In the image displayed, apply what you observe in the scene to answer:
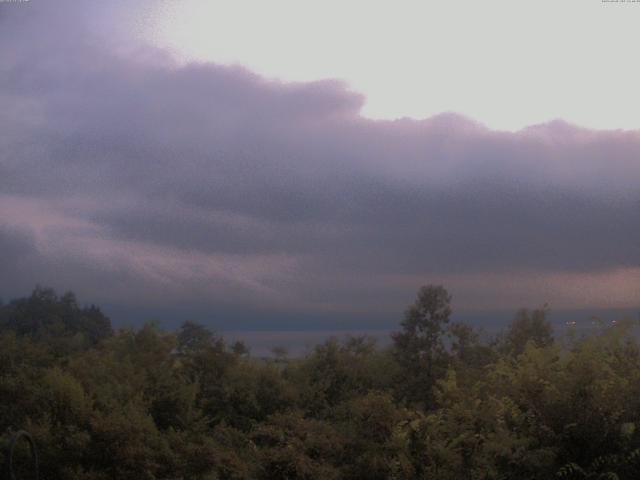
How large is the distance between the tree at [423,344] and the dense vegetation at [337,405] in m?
0.03

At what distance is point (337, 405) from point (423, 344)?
2438 millimetres

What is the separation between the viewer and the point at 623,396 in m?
8.66

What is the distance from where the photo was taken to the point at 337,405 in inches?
648

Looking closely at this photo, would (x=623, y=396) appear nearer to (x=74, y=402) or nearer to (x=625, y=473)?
(x=625, y=473)

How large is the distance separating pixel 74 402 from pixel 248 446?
3.20 m

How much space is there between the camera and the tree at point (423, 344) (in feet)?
52.4

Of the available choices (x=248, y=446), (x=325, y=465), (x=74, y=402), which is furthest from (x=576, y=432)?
(x=74, y=402)

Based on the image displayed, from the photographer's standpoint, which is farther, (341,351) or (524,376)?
(341,351)

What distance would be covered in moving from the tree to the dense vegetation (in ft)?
0.10

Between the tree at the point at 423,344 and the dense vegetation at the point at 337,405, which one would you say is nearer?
the dense vegetation at the point at 337,405

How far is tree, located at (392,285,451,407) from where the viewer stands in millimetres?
15977

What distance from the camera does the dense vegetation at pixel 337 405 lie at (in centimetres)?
880

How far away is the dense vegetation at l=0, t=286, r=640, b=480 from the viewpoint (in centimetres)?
880

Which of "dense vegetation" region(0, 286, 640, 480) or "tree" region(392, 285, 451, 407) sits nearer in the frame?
"dense vegetation" region(0, 286, 640, 480)
